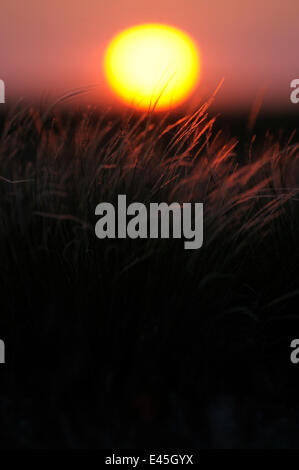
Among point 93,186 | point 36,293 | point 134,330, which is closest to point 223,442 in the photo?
point 134,330

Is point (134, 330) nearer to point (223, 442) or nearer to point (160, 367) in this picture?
point (160, 367)

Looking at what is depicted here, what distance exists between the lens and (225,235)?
1.70 m

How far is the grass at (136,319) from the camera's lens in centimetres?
143

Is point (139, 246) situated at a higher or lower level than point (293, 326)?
higher

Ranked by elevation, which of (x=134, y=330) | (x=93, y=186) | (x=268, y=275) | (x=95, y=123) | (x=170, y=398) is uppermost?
(x=95, y=123)

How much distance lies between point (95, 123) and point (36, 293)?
73 cm

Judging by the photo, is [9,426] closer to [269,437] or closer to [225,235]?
[269,437]

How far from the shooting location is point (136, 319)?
1.56 metres

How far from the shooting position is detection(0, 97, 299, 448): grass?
1.43 m

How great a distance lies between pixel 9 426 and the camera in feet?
4.59

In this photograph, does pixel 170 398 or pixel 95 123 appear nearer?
pixel 170 398

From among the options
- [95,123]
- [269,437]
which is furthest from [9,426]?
[95,123]
